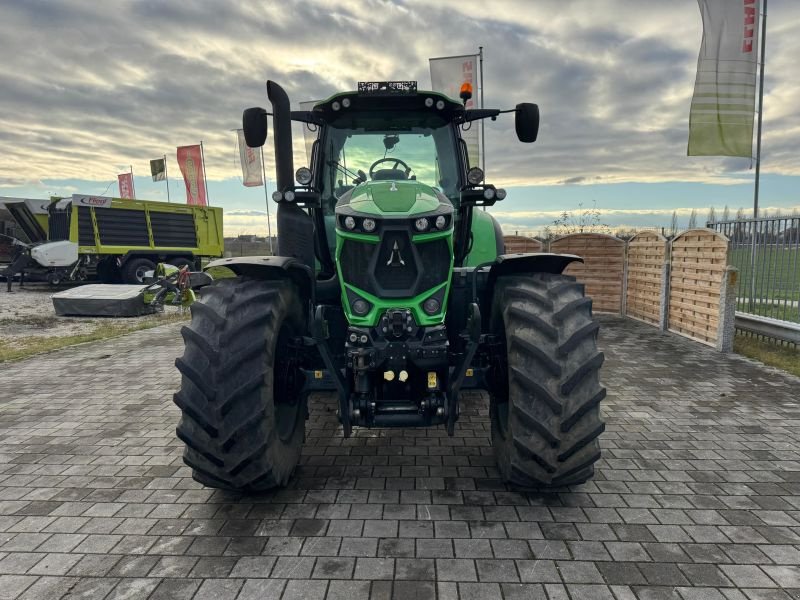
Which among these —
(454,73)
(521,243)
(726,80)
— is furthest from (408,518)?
(454,73)

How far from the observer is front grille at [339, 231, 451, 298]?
11.1 feet

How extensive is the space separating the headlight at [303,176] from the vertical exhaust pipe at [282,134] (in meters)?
0.24

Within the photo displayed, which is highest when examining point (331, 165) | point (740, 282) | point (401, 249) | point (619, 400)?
point (331, 165)

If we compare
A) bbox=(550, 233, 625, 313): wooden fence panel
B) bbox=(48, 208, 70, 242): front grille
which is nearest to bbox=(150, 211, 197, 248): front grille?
bbox=(48, 208, 70, 242): front grille

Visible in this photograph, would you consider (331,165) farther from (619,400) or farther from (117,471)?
(619,400)

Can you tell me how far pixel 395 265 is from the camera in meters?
3.41

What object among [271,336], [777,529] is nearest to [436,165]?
[271,336]

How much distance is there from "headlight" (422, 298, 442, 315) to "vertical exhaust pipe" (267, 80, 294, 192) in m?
1.53

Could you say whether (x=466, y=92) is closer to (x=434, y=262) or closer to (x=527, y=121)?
(x=527, y=121)

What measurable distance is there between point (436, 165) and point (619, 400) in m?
3.46

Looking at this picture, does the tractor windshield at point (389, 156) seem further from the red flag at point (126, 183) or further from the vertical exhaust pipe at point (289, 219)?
the red flag at point (126, 183)

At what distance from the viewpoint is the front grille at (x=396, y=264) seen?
3.38 metres

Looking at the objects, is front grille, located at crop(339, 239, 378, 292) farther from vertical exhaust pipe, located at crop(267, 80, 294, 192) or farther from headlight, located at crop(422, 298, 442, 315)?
vertical exhaust pipe, located at crop(267, 80, 294, 192)

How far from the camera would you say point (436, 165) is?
15.2 ft
